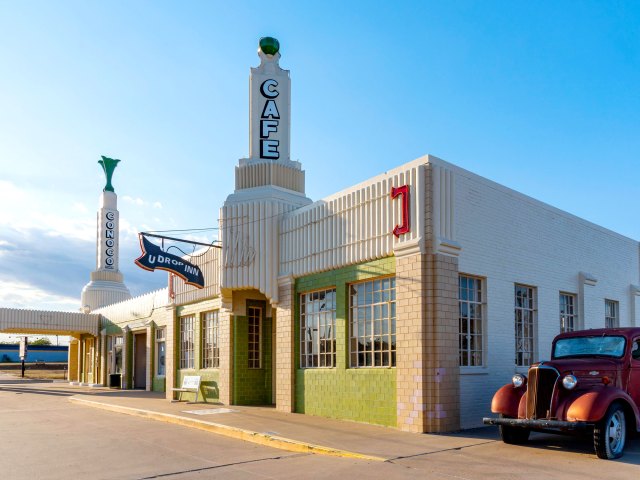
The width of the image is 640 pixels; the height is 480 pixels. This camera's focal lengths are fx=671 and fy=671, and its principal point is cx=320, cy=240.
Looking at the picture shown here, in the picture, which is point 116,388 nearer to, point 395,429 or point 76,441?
point 76,441

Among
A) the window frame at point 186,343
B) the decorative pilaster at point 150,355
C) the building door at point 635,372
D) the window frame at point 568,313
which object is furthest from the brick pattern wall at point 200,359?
the building door at point 635,372

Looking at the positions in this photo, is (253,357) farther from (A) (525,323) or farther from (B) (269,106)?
(A) (525,323)

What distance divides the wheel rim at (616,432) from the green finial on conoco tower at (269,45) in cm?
1475

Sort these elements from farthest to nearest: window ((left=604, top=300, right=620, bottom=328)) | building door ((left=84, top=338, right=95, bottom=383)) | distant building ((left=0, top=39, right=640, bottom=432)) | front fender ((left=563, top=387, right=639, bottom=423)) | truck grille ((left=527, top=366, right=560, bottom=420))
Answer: building door ((left=84, top=338, right=95, bottom=383)) → window ((left=604, top=300, right=620, bottom=328)) → distant building ((left=0, top=39, right=640, bottom=432)) → truck grille ((left=527, top=366, right=560, bottom=420)) → front fender ((left=563, top=387, right=639, bottom=423))

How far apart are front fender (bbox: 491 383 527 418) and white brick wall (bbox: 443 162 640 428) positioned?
225 centimetres

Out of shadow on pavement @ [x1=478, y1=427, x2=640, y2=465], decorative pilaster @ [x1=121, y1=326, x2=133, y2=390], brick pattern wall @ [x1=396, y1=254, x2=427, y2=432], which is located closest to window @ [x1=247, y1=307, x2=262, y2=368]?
brick pattern wall @ [x1=396, y1=254, x2=427, y2=432]

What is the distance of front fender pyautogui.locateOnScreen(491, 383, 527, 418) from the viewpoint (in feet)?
36.4

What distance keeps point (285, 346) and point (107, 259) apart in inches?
1210

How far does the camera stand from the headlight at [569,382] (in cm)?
1033

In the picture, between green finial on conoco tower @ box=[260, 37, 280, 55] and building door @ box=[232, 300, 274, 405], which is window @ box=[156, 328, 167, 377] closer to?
building door @ box=[232, 300, 274, 405]

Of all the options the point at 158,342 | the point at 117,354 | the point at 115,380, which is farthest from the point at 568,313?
the point at 117,354

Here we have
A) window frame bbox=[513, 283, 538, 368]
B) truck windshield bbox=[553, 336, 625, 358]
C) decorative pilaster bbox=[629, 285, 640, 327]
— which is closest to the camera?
truck windshield bbox=[553, 336, 625, 358]

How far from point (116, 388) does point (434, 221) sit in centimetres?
2403

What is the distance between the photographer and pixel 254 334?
20.1 metres
